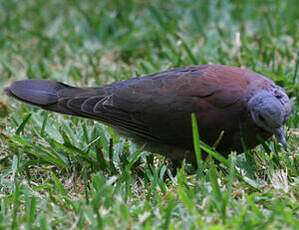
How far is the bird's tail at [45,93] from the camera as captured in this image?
3.93 m

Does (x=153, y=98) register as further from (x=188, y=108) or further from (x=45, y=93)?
(x=45, y=93)

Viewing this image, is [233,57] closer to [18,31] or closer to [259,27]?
[259,27]

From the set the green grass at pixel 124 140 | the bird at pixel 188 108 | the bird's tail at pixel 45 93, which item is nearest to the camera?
the green grass at pixel 124 140

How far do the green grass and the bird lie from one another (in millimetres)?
152

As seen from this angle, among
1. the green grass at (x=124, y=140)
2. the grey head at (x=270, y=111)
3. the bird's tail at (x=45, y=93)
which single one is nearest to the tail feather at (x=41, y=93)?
the bird's tail at (x=45, y=93)

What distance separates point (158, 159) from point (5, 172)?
110 centimetres

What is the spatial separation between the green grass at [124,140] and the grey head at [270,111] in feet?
0.71

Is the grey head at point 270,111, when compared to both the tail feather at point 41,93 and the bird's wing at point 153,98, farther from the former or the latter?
the tail feather at point 41,93

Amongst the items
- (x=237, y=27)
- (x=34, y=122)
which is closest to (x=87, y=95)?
(x=34, y=122)

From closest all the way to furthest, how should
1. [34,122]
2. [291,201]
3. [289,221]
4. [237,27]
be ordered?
[289,221] < [291,201] < [34,122] < [237,27]

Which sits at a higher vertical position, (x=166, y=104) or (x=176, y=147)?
(x=166, y=104)

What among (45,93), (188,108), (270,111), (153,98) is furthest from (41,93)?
(270,111)

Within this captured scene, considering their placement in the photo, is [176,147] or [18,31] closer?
[176,147]

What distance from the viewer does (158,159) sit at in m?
3.81
